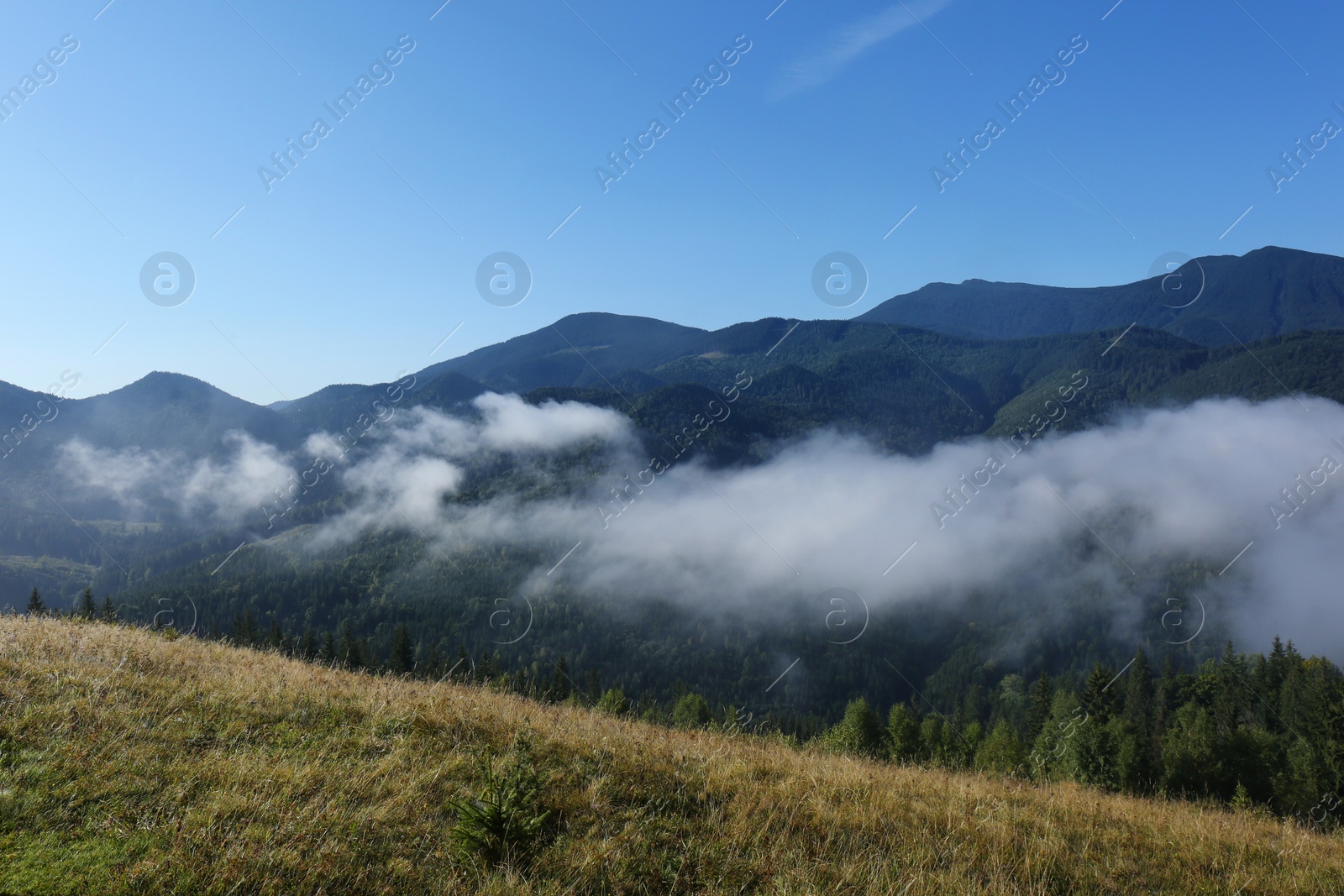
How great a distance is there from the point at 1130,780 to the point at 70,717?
60.3 m

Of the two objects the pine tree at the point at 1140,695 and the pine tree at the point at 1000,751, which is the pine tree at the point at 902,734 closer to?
the pine tree at the point at 1000,751

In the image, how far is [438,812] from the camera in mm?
7172

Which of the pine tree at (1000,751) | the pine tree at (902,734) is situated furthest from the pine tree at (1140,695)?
the pine tree at (902,734)

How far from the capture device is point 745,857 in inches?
278

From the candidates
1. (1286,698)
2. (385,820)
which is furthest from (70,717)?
(1286,698)

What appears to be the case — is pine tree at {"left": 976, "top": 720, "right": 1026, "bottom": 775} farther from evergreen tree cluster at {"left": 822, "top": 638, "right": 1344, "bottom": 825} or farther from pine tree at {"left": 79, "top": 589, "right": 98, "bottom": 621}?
pine tree at {"left": 79, "top": 589, "right": 98, "bottom": 621}

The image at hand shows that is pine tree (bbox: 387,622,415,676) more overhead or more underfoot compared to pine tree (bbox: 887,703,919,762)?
more overhead

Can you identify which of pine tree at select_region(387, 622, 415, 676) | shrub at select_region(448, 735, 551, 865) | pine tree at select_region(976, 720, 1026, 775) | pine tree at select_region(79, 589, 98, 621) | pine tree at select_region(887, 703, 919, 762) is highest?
pine tree at select_region(79, 589, 98, 621)

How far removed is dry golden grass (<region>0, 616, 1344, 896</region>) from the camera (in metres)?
5.86

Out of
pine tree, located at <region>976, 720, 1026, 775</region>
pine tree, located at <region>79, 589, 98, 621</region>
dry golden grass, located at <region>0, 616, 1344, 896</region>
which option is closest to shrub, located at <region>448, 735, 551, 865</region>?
dry golden grass, located at <region>0, 616, 1344, 896</region>

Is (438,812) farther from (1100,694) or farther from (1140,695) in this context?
(1140,695)

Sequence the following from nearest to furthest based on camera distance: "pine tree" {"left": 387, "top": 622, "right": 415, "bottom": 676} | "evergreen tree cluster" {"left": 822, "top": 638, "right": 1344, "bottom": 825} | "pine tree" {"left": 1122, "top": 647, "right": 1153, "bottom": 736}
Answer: "evergreen tree cluster" {"left": 822, "top": 638, "right": 1344, "bottom": 825}, "pine tree" {"left": 387, "top": 622, "right": 415, "bottom": 676}, "pine tree" {"left": 1122, "top": 647, "right": 1153, "bottom": 736}

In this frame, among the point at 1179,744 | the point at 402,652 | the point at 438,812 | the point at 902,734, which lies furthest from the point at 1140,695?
the point at 438,812

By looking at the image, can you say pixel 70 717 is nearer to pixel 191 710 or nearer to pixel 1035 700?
pixel 191 710
